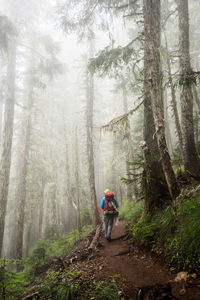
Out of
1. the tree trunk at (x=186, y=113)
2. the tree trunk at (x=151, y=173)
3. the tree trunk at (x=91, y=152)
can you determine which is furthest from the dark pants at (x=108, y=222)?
the tree trunk at (x=91, y=152)

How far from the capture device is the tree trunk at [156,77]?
470cm

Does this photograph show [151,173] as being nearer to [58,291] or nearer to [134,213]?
[134,213]

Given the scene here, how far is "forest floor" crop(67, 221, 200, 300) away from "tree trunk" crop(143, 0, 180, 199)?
1818 millimetres

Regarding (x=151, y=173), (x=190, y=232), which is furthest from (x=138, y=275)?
(x=151, y=173)

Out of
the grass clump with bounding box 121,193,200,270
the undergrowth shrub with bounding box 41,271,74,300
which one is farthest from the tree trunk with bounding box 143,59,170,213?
the undergrowth shrub with bounding box 41,271,74,300

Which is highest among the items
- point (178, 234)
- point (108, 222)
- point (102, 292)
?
point (178, 234)

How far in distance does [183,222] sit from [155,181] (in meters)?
2.03

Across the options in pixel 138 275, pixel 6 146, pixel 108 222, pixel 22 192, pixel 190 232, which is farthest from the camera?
pixel 22 192

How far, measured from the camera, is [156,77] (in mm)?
5070

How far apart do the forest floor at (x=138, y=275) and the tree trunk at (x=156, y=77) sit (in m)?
1.82

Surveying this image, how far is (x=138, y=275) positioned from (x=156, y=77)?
5101 millimetres

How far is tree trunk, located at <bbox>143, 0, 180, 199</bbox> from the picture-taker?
15.4 ft

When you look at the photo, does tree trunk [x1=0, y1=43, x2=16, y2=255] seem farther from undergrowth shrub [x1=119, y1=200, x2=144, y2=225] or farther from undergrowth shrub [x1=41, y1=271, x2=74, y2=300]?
undergrowth shrub [x1=41, y1=271, x2=74, y2=300]

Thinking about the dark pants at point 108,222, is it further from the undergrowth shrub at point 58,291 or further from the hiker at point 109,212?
the undergrowth shrub at point 58,291
